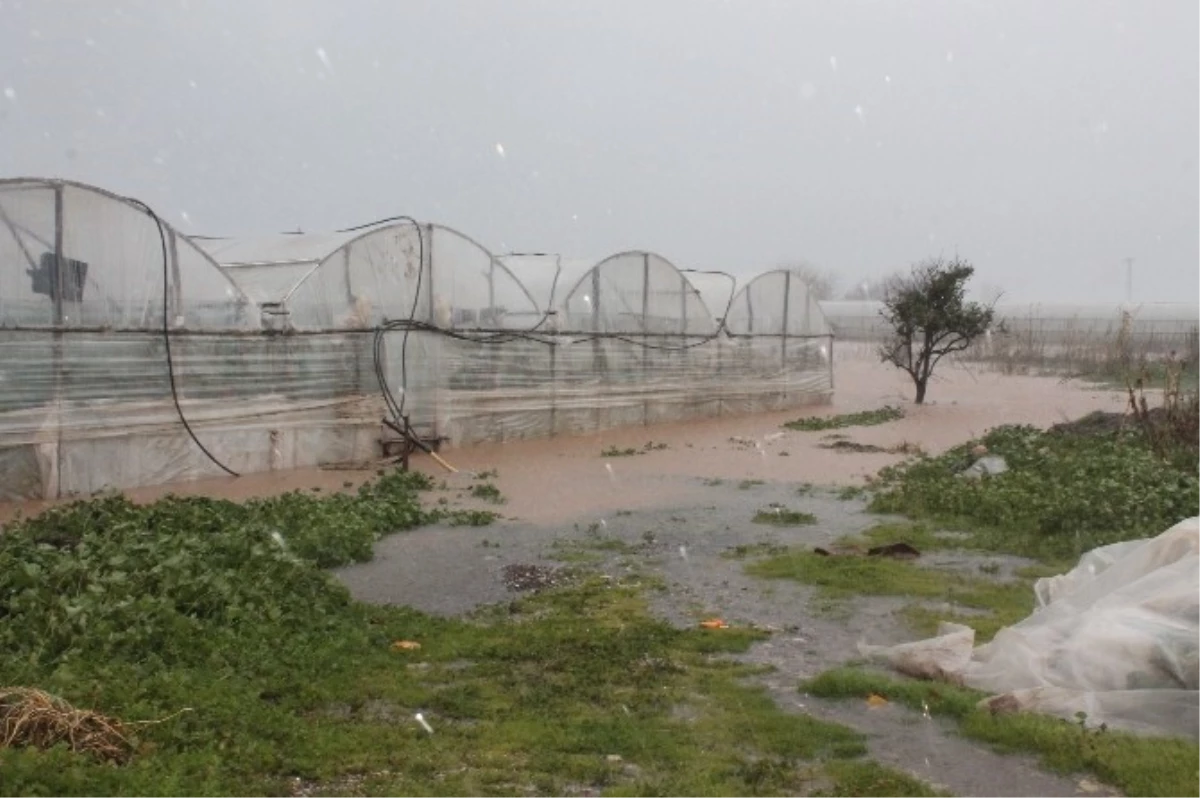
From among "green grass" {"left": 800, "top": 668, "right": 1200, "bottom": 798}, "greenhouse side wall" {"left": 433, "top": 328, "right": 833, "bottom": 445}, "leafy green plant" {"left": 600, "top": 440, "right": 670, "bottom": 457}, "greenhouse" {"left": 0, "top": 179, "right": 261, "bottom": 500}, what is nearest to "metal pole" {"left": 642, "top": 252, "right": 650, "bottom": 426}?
"greenhouse side wall" {"left": 433, "top": 328, "right": 833, "bottom": 445}

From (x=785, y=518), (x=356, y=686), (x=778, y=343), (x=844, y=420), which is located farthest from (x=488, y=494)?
(x=778, y=343)

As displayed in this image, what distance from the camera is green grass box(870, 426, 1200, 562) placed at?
10531mm

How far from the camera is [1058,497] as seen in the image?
1147cm

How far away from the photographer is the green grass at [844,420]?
23516 millimetres

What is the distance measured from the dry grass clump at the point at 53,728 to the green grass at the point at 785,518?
8.27 meters

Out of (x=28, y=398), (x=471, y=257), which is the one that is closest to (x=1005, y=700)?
(x=28, y=398)

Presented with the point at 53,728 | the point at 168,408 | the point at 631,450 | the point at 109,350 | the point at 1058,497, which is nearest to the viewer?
the point at 53,728

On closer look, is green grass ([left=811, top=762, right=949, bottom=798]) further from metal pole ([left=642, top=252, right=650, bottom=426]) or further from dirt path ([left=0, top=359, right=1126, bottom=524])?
metal pole ([left=642, top=252, right=650, bottom=426])

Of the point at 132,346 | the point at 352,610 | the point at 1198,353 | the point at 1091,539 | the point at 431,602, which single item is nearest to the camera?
the point at 352,610

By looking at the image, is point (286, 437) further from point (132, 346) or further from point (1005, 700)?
point (1005, 700)

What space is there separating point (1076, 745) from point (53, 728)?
427 centimetres

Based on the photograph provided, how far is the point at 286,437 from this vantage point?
1603 cm

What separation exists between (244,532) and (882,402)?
22440mm

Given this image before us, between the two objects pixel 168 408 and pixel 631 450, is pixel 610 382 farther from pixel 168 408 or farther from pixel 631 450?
pixel 168 408
